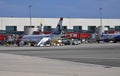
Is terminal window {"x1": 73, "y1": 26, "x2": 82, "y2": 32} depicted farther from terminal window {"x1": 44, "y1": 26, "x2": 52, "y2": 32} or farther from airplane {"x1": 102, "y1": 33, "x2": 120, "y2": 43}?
airplane {"x1": 102, "y1": 33, "x2": 120, "y2": 43}

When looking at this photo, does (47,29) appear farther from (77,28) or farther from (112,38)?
(112,38)

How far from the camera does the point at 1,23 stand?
128375 millimetres

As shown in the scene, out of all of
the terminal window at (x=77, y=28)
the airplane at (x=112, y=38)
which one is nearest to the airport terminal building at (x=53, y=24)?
the terminal window at (x=77, y=28)

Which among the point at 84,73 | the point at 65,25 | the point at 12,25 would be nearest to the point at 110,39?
the point at 65,25

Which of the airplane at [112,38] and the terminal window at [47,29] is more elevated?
the terminal window at [47,29]

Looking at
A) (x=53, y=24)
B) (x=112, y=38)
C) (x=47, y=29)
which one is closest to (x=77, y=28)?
(x=53, y=24)

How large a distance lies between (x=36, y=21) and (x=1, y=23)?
14431 mm

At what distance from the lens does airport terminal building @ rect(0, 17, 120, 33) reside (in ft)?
427

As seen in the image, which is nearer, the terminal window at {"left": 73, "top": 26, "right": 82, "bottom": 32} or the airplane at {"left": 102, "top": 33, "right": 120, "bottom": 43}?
the airplane at {"left": 102, "top": 33, "right": 120, "bottom": 43}

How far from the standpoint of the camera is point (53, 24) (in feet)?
450

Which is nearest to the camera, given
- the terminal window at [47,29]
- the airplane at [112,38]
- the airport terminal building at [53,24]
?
the airplane at [112,38]

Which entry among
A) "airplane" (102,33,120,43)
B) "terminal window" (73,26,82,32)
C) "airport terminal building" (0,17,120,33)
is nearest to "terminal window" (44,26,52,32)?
"airport terminal building" (0,17,120,33)

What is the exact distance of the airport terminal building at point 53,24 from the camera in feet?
427

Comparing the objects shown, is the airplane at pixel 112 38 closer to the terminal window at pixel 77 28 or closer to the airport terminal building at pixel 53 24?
the airport terminal building at pixel 53 24
